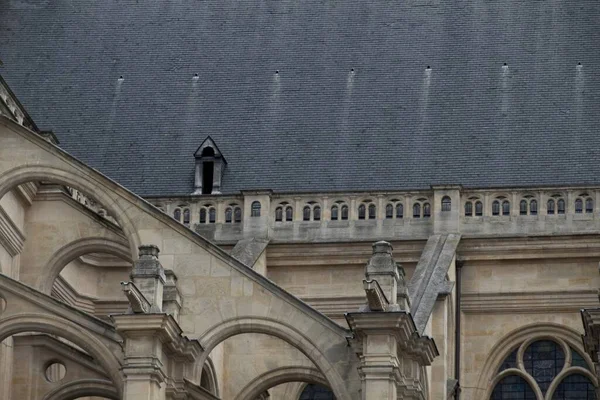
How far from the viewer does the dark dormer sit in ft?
126

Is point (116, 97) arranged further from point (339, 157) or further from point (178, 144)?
point (339, 157)

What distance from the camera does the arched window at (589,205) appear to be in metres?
36.7

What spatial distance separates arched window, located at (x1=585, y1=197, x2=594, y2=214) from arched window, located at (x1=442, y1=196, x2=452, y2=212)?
6.91 ft

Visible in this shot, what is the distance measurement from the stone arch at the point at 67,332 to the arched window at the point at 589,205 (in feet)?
32.1

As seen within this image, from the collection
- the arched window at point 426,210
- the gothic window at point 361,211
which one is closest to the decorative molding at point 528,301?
the arched window at point 426,210

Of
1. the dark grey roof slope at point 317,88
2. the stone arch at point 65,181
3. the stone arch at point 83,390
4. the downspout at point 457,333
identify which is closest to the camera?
the stone arch at point 83,390

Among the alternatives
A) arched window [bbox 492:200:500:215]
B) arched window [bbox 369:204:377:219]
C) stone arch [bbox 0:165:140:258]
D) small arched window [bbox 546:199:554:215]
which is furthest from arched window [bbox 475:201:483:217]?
stone arch [bbox 0:165:140:258]

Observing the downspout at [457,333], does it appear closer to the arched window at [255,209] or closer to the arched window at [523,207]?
the arched window at [523,207]

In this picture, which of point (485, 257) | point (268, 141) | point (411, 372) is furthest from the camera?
point (268, 141)

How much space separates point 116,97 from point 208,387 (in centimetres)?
831

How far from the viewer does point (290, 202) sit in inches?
1478

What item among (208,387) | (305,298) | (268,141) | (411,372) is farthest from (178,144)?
(411,372)

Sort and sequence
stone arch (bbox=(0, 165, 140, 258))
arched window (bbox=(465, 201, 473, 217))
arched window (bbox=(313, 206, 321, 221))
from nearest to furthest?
stone arch (bbox=(0, 165, 140, 258)), arched window (bbox=(465, 201, 473, 217)), arched window (bbox=(313, 206, 321, 221))

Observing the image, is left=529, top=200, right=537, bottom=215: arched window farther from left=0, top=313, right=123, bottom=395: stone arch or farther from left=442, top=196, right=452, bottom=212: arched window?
left=0, top=313, right=123, bottom=395: stone arch
